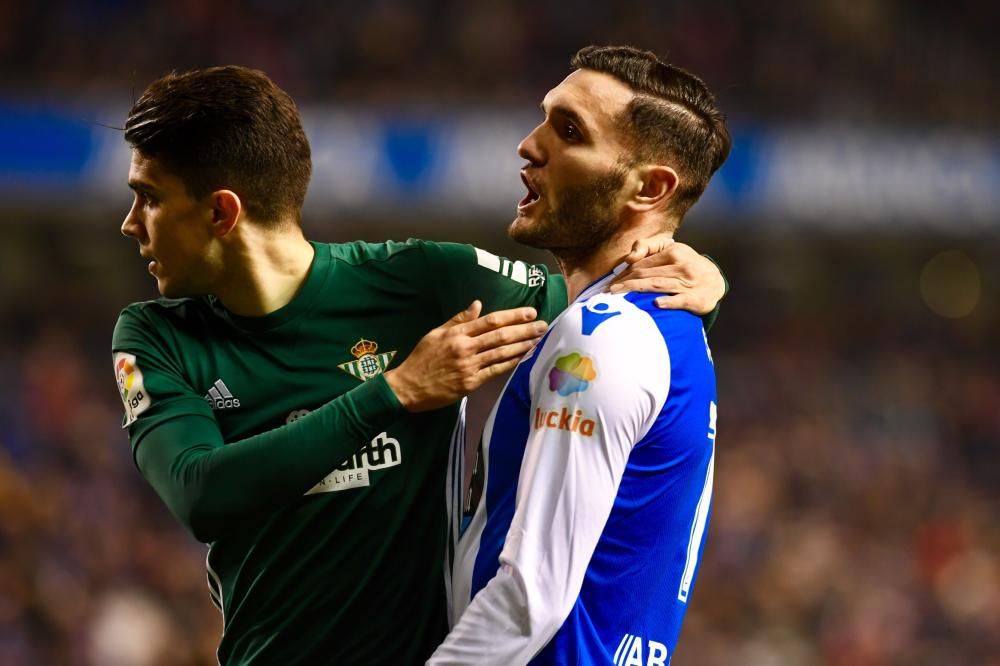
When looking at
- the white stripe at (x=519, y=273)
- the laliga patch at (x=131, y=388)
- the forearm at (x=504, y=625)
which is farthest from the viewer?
the white stripe at (x=519, y=273)

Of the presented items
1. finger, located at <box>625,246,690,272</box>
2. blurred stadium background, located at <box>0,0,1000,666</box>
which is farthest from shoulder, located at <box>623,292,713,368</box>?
blurred stadium background, located at <box>0,0,1000,666</box>

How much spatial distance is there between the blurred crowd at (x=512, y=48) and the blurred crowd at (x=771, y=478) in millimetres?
2059

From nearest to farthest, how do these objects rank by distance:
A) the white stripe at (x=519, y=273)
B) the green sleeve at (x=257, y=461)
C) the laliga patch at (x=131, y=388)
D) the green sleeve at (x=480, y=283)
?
the green sleeve at (x=257, y=461) < the laliga patch at (x=131, y=388) < the green sleeve at (x=480, y=283) < the white stripe at (x=519, y=273)

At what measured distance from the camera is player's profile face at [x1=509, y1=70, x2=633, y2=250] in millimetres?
2928

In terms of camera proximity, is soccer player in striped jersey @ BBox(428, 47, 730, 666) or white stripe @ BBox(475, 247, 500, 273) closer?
soccer player in striped jersey @ BBox(428, 47, 730, 666)

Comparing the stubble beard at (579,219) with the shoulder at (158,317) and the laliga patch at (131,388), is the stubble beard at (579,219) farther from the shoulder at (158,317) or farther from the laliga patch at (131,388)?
the laliga patch at (131,388)

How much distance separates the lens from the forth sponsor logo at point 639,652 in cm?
261

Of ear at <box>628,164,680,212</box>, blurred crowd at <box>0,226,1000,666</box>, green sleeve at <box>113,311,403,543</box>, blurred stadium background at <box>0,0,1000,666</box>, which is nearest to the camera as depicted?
green sleeve at <box>113,311,403,543</box>

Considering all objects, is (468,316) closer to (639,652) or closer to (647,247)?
(647,247)

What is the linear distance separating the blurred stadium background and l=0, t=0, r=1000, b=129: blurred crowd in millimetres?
32

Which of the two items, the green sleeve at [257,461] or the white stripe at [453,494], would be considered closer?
the green sleeve at [257,461]

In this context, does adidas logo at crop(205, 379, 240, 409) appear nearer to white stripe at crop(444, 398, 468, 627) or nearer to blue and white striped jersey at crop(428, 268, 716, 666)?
white stripe at crop(444, 398, 468, 627)

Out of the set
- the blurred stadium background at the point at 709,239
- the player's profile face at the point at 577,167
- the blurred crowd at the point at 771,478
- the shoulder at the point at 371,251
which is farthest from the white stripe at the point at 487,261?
the blurred stadium background at the point at 709,239

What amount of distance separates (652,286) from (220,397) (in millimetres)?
1047
